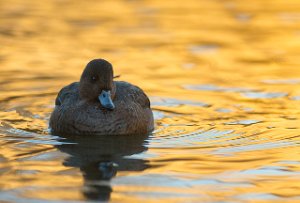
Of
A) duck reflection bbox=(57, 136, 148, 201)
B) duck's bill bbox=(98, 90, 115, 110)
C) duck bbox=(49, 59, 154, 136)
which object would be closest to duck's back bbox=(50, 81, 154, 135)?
duck bbox=(49, 59, 154, 136)

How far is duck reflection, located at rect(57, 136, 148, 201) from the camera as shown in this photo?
889 cm

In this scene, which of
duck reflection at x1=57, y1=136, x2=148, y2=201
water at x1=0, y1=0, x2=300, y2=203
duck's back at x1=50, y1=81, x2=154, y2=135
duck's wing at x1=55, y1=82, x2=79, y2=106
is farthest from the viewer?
duck's wing at x1=55, y1=82, x2=79, y2=106

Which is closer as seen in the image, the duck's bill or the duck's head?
the duck's bill

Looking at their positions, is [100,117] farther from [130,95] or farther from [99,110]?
[130,95]

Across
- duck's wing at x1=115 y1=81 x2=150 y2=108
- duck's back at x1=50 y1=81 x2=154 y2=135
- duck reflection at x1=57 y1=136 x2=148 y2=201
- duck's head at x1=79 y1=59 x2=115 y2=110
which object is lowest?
duck reflection at x1=57 y1=136 x2=148 y2=201

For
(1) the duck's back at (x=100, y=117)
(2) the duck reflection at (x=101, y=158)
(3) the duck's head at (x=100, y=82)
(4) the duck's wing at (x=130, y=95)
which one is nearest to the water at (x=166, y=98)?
(2) the duck reflection at (x=101, y=158)

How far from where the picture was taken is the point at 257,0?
76.5ft

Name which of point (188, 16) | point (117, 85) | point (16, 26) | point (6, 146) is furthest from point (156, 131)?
point (188, 16)

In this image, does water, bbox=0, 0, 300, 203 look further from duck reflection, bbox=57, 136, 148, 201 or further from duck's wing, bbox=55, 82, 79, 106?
duck's wing, bbox=55, 82, 79, 106

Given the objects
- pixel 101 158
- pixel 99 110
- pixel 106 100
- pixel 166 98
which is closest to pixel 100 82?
pixel 106 100

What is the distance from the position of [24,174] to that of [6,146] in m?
1.44

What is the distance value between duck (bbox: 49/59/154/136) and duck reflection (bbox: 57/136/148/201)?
160 millimetres

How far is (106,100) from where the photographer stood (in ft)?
37.5

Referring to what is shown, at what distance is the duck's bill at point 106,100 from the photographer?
37.2 feet
